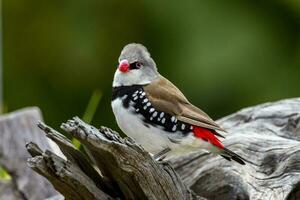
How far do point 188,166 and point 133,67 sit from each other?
31.3 inches

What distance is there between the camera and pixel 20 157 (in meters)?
5.33

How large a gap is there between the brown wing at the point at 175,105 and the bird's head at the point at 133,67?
0.05 m

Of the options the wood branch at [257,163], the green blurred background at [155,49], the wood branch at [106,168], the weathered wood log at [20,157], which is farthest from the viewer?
the green blurred background at [155,49]

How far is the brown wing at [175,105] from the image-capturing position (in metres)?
4.23

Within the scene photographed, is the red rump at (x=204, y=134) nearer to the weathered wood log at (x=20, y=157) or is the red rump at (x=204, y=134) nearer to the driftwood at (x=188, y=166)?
the driftwood at (x=188, y=166)

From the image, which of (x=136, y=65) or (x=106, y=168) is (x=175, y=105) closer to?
(x=136, y=65)

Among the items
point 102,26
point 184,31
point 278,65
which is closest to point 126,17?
point 102,26

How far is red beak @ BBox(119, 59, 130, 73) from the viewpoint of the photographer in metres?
4.23

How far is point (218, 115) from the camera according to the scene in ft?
25.4

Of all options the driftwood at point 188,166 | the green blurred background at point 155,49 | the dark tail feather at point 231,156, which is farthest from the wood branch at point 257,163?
the green blurred background at point 155,49

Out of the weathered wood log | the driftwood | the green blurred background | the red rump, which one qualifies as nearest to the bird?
the red rump

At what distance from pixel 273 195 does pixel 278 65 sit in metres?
3.42

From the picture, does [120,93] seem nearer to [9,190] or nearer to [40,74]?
[9,190]

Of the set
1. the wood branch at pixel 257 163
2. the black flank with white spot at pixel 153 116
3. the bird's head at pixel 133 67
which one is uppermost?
the bird's head at pixel 133 67
